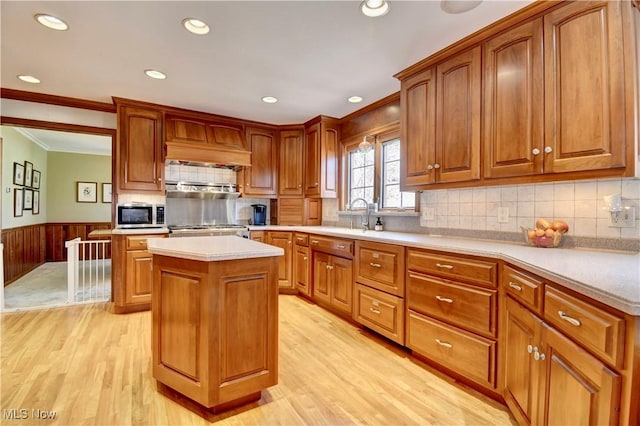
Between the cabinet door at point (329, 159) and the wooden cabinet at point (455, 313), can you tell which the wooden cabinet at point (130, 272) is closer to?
the cabinet door at point (329, 159)

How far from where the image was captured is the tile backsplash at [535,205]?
183 centimetres

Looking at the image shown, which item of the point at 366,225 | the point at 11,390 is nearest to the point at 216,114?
the point at 366,225

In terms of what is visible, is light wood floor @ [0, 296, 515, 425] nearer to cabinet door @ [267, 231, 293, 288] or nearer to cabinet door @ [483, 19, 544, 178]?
cabinet door @ [267, 231, 293, 288]

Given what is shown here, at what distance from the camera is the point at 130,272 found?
3.37 meters

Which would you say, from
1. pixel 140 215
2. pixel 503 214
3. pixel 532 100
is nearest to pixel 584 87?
pixel 532 100

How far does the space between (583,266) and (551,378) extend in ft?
1.67

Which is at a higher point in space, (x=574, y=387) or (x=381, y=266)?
(x=381, y=266)

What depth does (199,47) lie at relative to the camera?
240 cm

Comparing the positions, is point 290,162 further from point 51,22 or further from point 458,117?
point 51,22

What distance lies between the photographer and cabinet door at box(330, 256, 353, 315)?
10.1ft

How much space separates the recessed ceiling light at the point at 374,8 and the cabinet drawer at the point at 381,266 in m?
1.62

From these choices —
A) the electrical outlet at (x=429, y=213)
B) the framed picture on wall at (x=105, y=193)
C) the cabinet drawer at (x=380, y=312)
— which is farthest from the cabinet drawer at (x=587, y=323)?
the framed picture on wall at (x=105, y=193)

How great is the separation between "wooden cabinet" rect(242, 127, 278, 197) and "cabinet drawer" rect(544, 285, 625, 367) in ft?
12.2

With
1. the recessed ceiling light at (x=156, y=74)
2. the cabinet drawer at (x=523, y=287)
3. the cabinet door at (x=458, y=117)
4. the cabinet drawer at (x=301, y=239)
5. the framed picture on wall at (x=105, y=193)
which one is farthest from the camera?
the framed picture on wall at (x=105, y=193)
